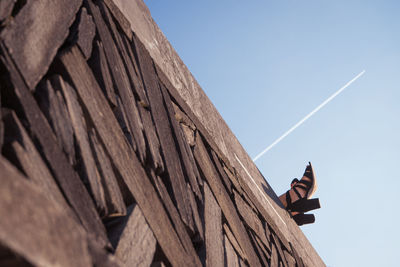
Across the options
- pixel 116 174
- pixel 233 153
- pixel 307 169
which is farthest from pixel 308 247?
pixel 116 174

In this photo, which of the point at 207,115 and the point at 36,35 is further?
the point at 207,115

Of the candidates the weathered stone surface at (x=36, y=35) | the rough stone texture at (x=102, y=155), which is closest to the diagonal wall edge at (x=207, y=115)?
the rough stone texture at (x=102, y=155)

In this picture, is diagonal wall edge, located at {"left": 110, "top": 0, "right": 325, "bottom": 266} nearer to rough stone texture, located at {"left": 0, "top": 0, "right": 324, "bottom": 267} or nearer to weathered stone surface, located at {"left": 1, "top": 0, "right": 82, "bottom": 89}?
rough stone texture, located at {"left": 0, "top": 0, "right": 324, "bottom": 267}

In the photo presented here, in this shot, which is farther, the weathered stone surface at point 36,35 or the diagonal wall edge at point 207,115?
the diagonal wall edge at point 207,115

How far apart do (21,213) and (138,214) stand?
573 mm

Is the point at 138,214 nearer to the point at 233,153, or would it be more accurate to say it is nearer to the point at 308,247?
the point at 233,153

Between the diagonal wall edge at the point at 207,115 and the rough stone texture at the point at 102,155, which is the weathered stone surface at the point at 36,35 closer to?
the rough stone texture at the point at 102,155

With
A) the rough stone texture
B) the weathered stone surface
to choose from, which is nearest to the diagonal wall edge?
the rough stone texture

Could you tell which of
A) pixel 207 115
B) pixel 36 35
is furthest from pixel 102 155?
pixel 207 115

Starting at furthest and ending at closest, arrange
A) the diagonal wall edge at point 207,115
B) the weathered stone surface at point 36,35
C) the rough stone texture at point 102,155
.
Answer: the diagonal wall edge at point 207,115
the weathered stone surface at point 36,35
the rough stone texture at point 102,155

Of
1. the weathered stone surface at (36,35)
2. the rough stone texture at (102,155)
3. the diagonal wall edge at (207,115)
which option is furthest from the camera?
the diagonal wall edge at (207,115)

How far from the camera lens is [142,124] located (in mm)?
1300

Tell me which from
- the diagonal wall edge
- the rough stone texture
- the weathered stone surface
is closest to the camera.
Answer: the rough stone texture

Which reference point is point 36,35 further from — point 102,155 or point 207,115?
point 207,115
